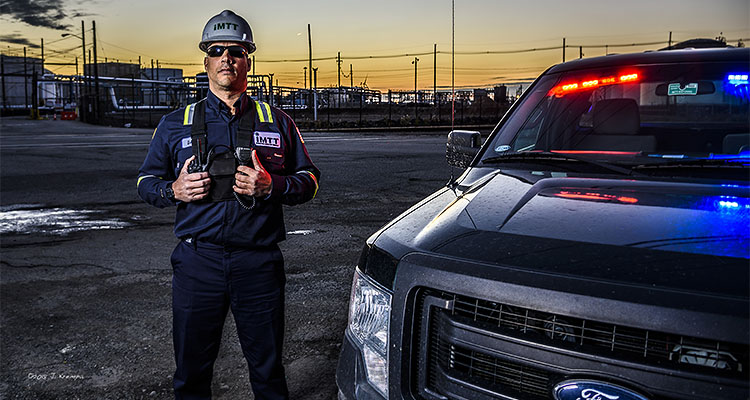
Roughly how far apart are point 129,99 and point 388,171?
235 ft

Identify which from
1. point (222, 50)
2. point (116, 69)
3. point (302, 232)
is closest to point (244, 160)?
point (222, 50)

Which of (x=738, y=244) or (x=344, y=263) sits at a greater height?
(x=738, y=244)

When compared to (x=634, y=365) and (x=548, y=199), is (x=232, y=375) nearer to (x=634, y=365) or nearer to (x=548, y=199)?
(x=548, y=199)

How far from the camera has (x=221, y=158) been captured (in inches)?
108

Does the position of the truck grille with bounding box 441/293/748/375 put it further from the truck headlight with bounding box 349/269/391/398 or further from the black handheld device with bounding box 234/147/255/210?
the black handheld device with bounding box 234/147/255/210

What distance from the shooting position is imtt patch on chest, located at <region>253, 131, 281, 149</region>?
9.66ft

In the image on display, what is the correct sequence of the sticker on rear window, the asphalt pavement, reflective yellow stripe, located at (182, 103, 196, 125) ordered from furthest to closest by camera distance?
the asphalt pavement
the sticker on rear window
reflective yellow stripe, located at (182, 103, 196, 125)

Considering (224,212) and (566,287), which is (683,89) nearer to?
(566,287)

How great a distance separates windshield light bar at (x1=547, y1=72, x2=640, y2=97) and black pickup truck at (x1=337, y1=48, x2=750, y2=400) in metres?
0.61

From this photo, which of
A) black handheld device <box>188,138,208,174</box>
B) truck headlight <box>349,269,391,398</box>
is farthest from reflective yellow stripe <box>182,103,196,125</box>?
truck headlight <box>349,269,391,398</box>

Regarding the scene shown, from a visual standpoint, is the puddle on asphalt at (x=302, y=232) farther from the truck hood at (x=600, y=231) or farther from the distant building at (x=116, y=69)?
the distant building at (x=116, y=69)

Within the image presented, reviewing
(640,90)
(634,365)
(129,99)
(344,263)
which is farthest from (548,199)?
(129,99)

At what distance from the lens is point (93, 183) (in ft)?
36.5

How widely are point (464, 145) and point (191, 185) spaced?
1.47 m
